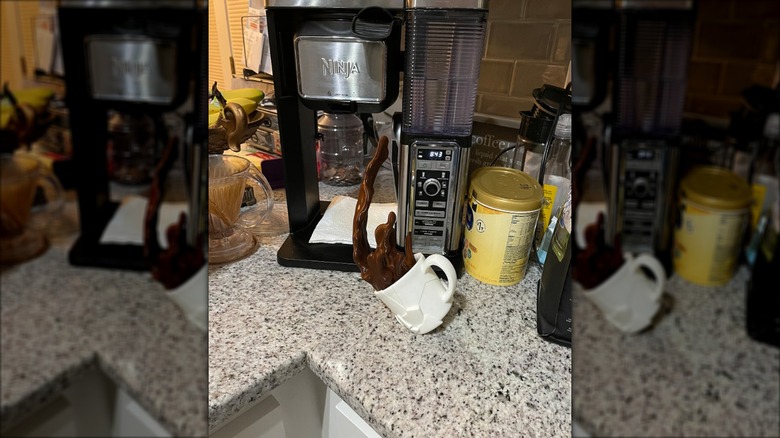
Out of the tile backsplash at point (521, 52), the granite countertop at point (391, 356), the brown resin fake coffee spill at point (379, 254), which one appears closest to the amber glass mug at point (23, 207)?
the granite countertop at point (391, 356)

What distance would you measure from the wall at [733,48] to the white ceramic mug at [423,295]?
55 cm

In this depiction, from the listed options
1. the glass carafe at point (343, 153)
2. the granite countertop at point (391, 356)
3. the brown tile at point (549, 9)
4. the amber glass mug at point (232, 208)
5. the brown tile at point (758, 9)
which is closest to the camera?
the brown tile at point (758, 9)

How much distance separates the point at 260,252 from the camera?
2.80 feet

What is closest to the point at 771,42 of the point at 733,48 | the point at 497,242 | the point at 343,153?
the point at 733,48

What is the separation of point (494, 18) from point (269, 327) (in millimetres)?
827

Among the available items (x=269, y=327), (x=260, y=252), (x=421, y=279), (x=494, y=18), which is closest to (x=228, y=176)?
(x=260, y=252)

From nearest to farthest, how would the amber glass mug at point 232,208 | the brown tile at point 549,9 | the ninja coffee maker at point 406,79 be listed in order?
the ninja coffee maker at point 406,79 → the amber glass mug at point 232,208 → the brown tile at point 549,9

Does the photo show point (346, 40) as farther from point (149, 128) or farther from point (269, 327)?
point (149, 128)

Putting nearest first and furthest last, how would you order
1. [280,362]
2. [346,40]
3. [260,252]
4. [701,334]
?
[701,334], [280,362], [346,40], [260,252]

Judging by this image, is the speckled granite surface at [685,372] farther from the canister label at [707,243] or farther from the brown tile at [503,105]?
Answer: the brown tile at [503,105]

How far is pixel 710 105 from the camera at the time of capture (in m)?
0.08

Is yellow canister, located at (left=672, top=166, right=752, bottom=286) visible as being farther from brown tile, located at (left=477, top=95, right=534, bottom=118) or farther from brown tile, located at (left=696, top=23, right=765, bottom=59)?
brown tile, located at (left=477, top=95, right=534, bottom=118)

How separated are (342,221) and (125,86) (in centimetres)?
83

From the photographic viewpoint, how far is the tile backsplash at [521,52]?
3.11ft
